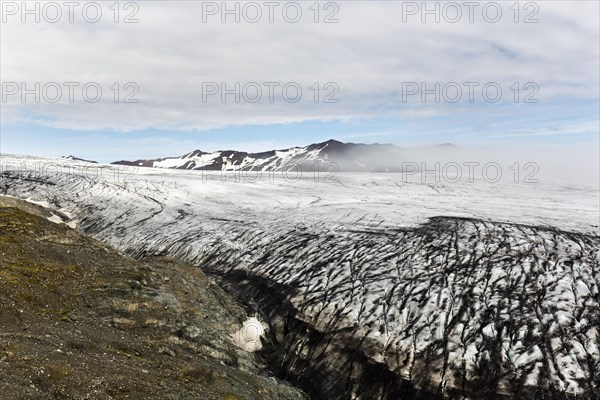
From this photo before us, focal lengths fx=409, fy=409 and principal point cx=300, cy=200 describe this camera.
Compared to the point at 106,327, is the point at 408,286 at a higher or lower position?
lower

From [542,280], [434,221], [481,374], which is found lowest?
[481,374]

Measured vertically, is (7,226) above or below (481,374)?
above

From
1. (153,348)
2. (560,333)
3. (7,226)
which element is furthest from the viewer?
(7,226)

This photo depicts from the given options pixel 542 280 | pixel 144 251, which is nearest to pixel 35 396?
pixel 542 280

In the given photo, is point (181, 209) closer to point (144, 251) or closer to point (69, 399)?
point (144, 251)

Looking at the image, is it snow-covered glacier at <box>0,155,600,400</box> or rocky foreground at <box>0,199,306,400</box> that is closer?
rocky foreground at <box>0,199,306,400</box>
